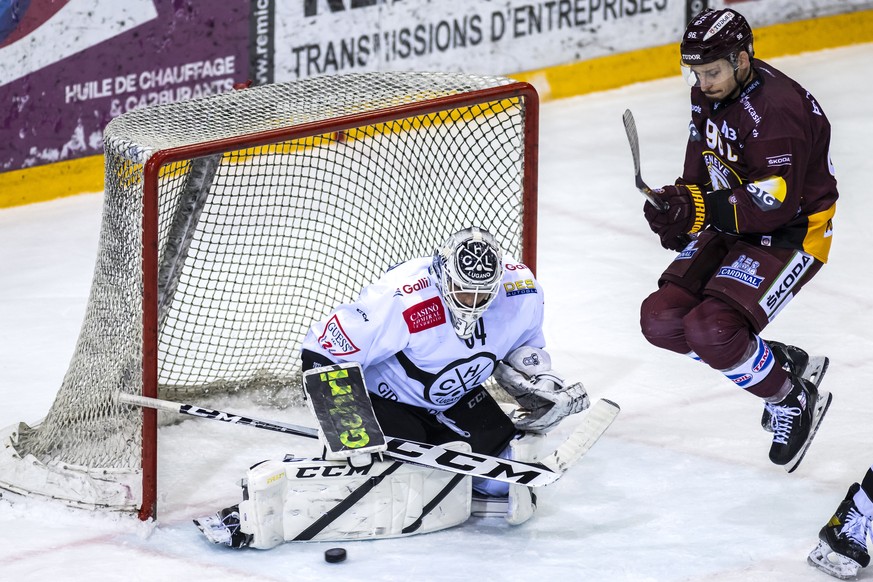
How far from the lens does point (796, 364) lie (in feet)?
13.7

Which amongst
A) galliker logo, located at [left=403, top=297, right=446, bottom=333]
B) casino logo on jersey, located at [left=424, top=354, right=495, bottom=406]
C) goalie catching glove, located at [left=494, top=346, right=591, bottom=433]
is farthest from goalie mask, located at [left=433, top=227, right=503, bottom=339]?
goalie catching glove, located at [left=494, top=346, right=591, bottom=433]

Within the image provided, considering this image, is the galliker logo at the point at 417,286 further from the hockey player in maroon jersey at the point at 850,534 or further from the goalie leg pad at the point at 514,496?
the hockey player in maroon jersey at the point at 850,534

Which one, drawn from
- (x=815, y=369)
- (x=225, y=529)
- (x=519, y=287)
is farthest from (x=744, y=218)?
(x=225, y=529)

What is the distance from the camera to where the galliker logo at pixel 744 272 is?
12.7 feet

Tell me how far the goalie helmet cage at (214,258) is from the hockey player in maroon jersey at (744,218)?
1.99ft

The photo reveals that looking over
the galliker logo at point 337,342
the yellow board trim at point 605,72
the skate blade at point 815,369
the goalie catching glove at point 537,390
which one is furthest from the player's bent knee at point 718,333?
the yellow board trim at point 605,72

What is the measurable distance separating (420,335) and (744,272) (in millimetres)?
887

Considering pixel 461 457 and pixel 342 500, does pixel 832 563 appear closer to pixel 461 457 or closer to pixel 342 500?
pixel 461 457

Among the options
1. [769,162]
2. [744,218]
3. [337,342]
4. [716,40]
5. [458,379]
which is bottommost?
[458,379]

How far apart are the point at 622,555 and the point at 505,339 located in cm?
62

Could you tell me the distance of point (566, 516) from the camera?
3.84 meters

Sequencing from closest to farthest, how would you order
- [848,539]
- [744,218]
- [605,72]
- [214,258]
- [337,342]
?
[848,539] < [337,342] < [744,218] < [214,258] < [605,72]

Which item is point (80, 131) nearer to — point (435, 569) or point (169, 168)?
point (169, 168)

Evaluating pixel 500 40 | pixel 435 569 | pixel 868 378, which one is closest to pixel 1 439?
pixel 435 569
